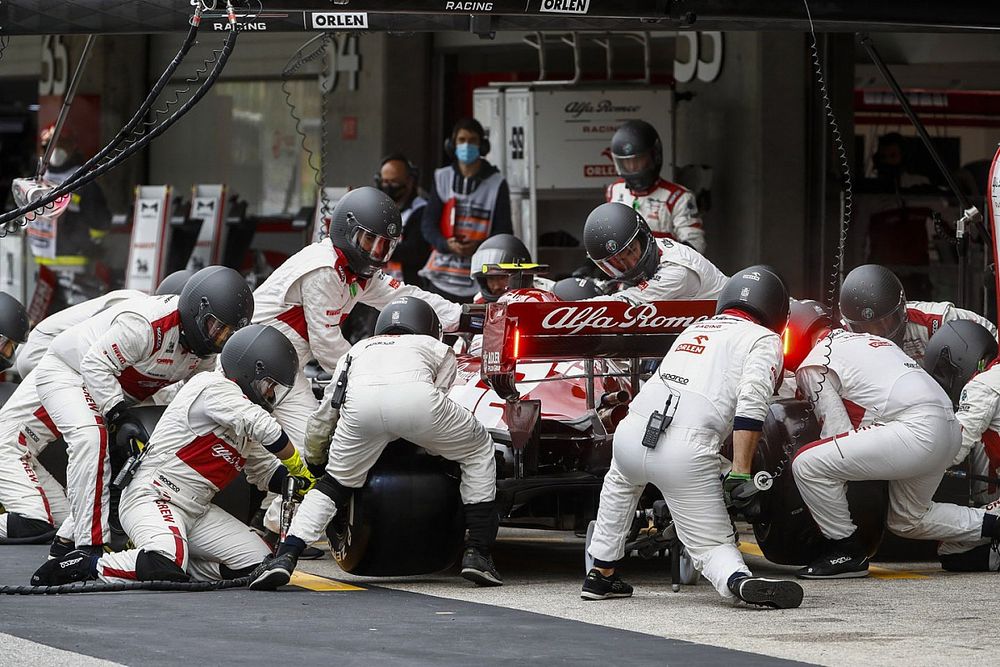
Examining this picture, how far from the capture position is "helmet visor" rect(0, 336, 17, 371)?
10.7 m

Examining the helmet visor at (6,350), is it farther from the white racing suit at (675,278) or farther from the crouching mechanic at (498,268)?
the white racing suit at (675,278)

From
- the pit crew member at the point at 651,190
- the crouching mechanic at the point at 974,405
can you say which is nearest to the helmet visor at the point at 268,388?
the crouching mechanic at the point at 974,405

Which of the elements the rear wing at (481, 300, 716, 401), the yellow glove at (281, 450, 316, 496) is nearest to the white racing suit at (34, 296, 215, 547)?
the yellow glove at (281, 450, 316, 496)

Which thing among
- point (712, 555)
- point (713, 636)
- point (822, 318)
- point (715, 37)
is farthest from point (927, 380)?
point (715, 37)

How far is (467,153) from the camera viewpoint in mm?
12633

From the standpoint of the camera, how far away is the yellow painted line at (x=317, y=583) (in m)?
8.20

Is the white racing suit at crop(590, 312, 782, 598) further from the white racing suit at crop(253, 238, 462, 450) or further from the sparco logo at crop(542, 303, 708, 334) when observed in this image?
the white racing suit at crop(253, 238, 462, 450)

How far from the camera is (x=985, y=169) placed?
1489 centimetres

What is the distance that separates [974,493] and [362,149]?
373 inches

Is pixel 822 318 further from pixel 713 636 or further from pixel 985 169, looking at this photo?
pixel 985 169

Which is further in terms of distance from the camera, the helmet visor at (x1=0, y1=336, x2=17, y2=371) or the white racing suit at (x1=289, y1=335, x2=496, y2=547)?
the helmet visor at (x1=0, y1=336, x2=17, y2=371)

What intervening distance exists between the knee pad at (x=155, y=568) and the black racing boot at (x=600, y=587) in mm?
1897

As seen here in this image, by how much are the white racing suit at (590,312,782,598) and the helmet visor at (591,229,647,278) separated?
108 centimetres

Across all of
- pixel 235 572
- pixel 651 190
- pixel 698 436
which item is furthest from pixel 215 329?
pixel 651 190
